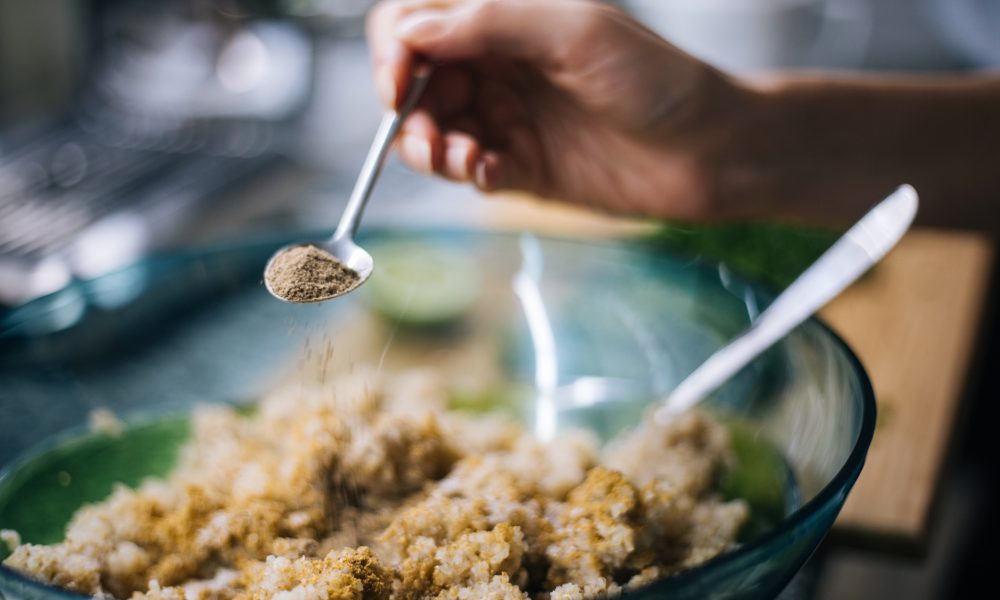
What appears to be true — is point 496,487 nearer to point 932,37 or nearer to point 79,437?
point 79,437

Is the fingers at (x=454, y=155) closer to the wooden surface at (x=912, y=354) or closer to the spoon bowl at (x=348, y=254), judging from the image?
the spoon bowl at (x=348, y=254)

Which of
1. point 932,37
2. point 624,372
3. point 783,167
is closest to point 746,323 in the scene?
point 624,372

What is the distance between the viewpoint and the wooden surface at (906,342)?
854mm

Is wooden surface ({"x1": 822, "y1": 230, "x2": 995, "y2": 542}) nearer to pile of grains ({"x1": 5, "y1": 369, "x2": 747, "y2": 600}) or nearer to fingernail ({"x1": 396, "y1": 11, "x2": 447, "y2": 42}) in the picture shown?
pile of grains ({"x1": 5, "y1": 369, "x2": 747, "y2": 600})

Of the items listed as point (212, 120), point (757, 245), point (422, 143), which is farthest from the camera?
point (212, 120)

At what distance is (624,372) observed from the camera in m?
0.85

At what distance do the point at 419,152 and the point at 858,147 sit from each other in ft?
1.49

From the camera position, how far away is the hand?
77 centimetres

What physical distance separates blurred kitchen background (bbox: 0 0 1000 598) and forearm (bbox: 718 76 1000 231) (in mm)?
567

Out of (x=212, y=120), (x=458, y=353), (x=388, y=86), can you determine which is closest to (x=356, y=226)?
(x=388, y=86)

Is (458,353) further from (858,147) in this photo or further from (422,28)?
(858,147)

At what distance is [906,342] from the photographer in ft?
3.81

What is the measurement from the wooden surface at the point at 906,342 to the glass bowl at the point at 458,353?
0.68 feet

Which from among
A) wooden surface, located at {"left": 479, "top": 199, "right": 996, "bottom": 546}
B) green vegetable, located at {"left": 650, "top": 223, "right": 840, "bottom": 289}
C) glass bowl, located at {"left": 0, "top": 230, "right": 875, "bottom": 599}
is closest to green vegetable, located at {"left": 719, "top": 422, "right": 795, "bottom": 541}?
glass bowl, located at {"left": 0, "top": 230, "right": 875, "bottom": 599}
